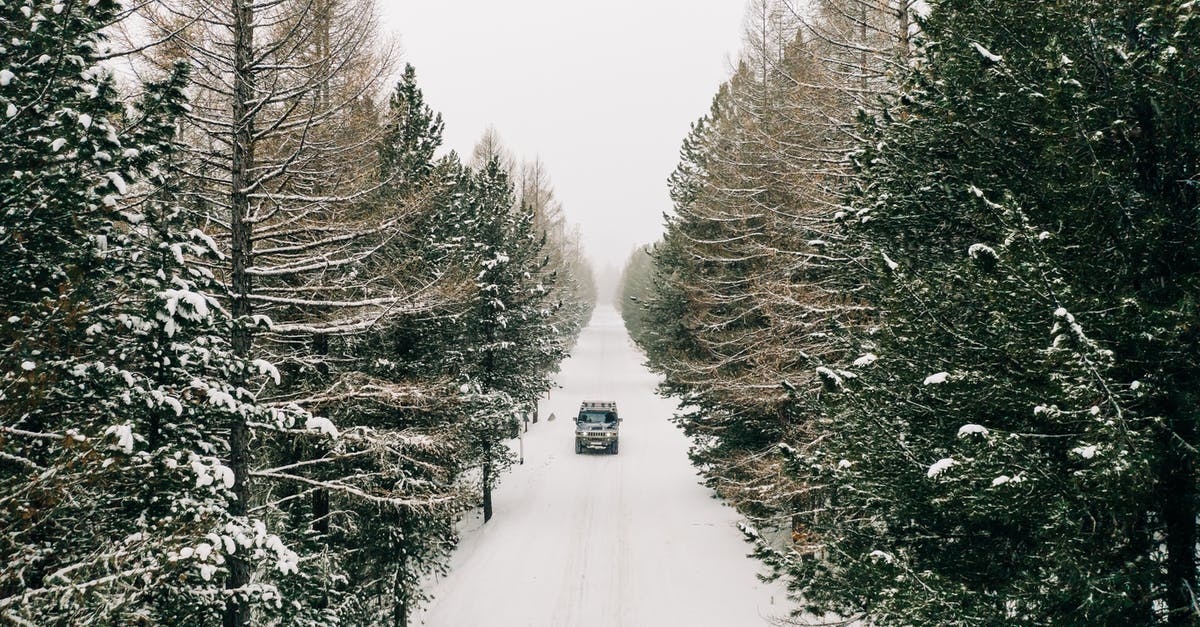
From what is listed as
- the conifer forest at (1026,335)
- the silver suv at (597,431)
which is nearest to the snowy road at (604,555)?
the silver suv at (597,431)

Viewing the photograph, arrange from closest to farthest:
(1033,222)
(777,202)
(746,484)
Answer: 1. (1033,222)
2. (746,484)
3. (777,202)

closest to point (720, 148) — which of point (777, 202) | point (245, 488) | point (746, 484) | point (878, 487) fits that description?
point (777, 202)

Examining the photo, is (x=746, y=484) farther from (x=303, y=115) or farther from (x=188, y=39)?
(x=188, y=39)

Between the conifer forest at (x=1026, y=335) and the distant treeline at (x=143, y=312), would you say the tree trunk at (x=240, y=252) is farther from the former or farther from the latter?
the conifer forest at (x=1026, y=335)

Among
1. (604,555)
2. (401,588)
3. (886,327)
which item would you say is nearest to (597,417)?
(604,555)

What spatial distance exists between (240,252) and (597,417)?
1992 centimetres

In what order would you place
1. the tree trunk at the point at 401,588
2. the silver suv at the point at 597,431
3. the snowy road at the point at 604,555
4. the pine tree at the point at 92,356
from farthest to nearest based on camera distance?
the silver suv at the point at 597,431 < the snowy road at the point at 604,555 < the tree trunk at the point at 401,588 < the pine tree at the point at 92,356

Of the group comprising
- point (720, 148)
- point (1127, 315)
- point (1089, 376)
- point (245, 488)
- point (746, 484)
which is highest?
point (720, 148)

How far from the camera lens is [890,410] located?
540cm

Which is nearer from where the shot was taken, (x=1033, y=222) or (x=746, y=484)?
(x=1033, y=222)

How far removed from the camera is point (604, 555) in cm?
1496

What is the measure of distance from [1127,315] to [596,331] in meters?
77.4

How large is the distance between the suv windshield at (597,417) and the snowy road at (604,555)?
4.99ft

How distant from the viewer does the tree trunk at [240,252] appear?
6.21 metres
